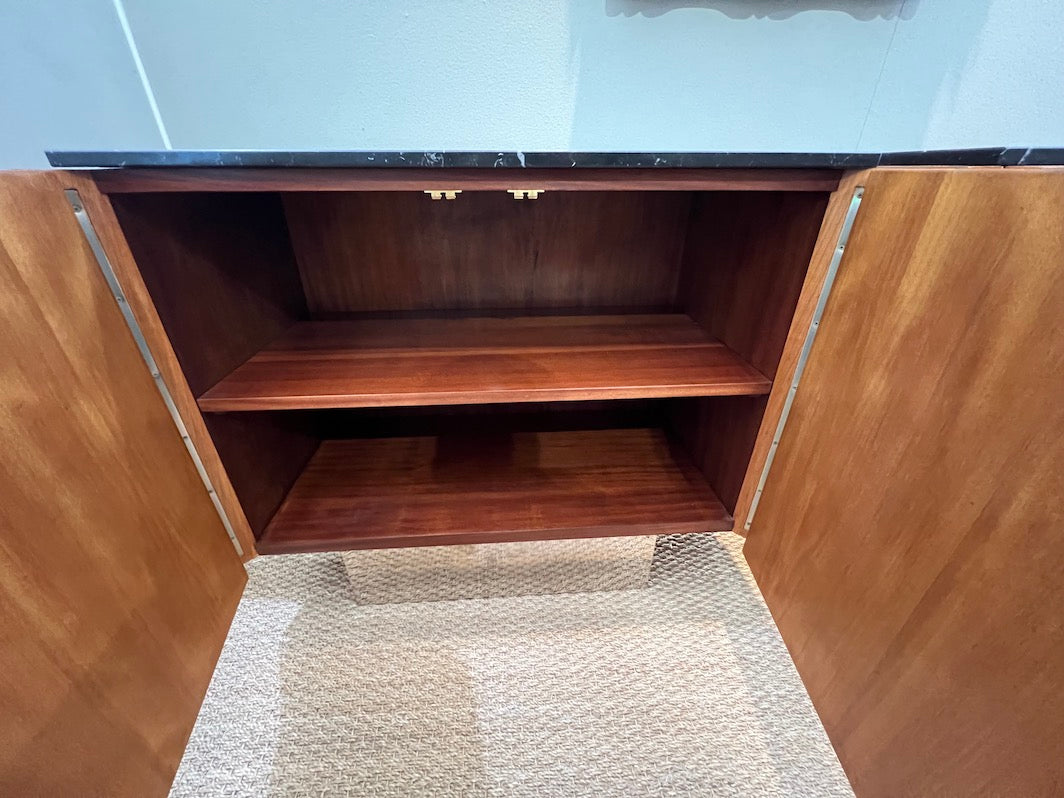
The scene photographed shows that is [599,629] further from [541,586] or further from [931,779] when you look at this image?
[931,779]

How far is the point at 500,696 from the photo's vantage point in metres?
0.67

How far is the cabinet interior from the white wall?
317 millimetres

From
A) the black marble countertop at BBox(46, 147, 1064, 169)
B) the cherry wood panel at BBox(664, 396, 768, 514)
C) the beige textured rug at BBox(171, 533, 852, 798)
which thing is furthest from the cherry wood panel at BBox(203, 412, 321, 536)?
the cherry wood panel at BBox(664, 396, 768, 514)

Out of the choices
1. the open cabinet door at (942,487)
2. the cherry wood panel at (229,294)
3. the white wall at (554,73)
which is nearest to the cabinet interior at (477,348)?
the cherry wood panel at (229,294)

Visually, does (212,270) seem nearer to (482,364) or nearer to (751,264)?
(482,364)

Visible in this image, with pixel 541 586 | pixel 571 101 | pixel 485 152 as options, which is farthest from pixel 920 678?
pixel 571 101

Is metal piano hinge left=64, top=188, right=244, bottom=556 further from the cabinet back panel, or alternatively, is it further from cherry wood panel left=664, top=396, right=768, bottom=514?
cherry wood panel left=664, top=396, right=768, bottom=514

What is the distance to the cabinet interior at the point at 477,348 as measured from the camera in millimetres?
595

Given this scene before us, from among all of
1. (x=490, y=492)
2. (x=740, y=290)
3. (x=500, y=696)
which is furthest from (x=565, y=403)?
(x=500, y=696)

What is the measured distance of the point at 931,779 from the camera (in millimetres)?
405

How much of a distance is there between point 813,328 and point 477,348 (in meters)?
0.49

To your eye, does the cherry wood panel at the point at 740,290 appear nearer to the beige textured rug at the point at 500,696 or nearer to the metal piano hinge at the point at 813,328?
the metal piano hinge at the point at 813,328

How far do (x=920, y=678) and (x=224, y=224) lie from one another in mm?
1019

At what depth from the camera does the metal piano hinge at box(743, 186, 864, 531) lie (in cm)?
48
